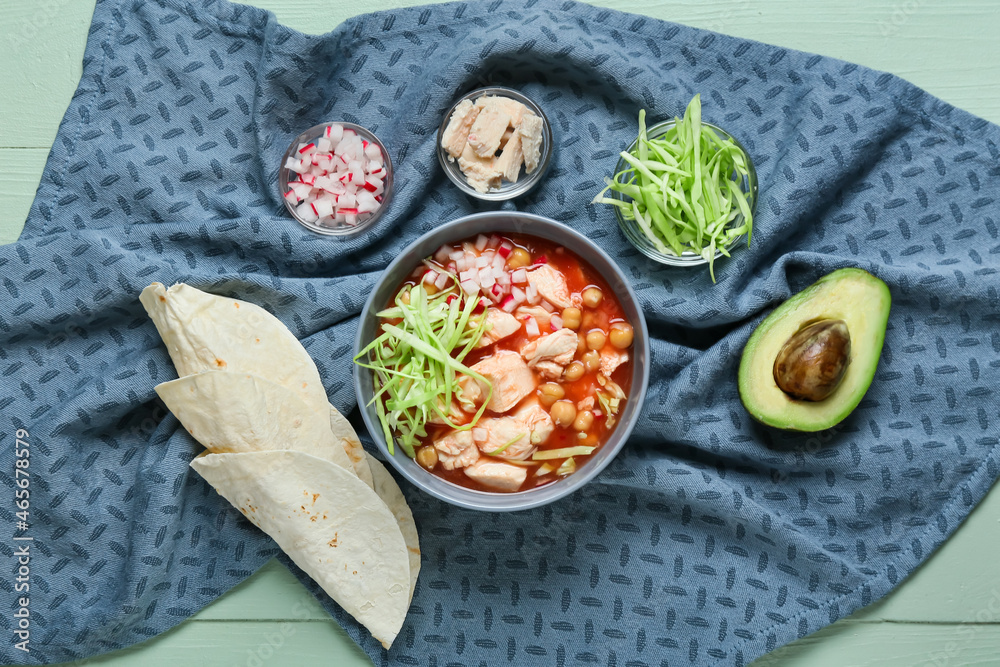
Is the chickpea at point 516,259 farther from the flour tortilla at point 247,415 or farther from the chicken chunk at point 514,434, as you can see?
the flour tortilla at point 247,415

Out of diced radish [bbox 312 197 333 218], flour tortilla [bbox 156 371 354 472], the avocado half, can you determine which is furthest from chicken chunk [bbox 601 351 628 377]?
diced radish [bbox 312 197 333 218]

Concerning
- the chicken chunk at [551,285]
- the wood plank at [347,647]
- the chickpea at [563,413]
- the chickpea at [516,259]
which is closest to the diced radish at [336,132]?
the chickpea at [516,259]

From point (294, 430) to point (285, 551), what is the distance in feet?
1.60

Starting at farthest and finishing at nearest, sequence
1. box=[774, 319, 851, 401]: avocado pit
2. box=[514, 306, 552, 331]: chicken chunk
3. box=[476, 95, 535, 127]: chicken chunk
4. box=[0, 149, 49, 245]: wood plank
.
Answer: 1. box=[0, 149, 49, 245]: wood plank
2. box=[476, 95, 535, 127]: chicken chunk
3. box=[514, 306, 552, 331]: chicken chunk
4. box=[774, 319, 851, 401]: avocado pit

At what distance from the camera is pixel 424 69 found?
3.15 metres

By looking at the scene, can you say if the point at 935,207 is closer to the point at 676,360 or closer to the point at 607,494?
the point at 676,360

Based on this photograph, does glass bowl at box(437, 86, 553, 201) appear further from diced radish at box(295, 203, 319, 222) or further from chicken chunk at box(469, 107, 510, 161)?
diced radish at box(295, 203, 319, 222)

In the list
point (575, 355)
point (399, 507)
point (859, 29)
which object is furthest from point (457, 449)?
point (859, 29)

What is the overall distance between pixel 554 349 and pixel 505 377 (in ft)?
0.68

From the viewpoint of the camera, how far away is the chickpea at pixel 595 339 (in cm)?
282

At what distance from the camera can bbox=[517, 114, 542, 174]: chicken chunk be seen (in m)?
2.95

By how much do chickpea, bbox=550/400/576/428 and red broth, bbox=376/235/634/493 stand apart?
3cm

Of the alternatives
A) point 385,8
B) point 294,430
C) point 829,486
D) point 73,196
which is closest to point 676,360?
point 829,486

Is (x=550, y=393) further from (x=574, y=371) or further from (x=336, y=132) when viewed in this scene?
(x=336, y=132)
